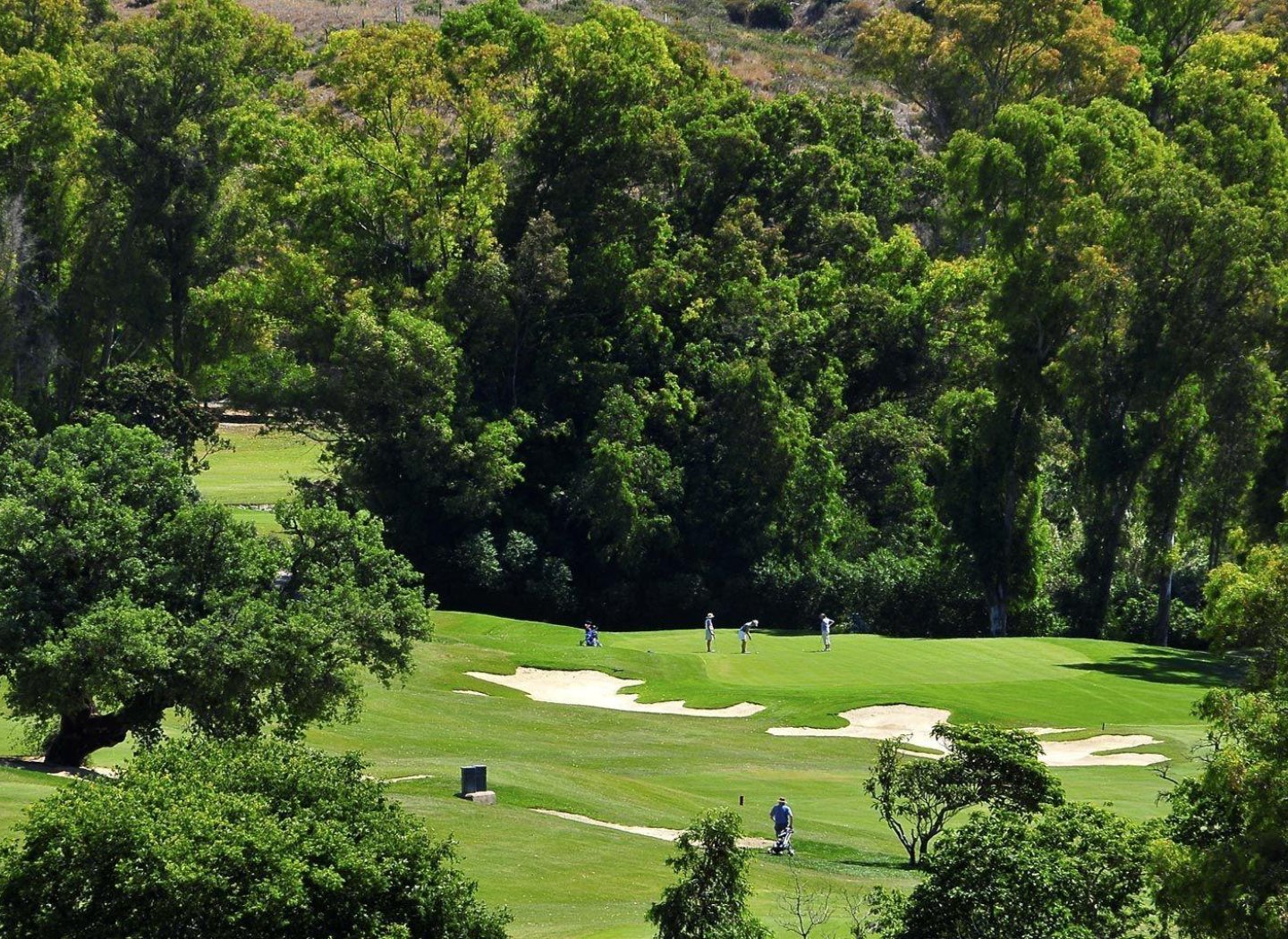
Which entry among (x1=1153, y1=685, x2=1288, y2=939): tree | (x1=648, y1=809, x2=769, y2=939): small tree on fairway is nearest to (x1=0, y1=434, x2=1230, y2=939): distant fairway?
(x1=648, y1=809, x2=769, y2=939): small tree on fairway

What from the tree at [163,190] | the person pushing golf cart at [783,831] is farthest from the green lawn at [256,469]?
the person pushing golf cart at [783,831]

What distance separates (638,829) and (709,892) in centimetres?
1444

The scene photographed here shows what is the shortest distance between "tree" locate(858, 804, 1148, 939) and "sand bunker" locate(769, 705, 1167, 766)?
23.9 metres

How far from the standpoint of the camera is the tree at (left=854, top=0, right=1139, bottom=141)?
103438mm

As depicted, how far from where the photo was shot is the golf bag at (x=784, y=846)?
35.3 m

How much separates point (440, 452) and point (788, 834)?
1593 inches

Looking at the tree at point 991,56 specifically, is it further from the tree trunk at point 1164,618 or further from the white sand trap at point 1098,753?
the white sand trap at point 1098,753

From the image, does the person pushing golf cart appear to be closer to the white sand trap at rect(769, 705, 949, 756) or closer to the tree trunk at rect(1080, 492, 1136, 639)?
the white sand trap at rect(769, 705, 949, 756)

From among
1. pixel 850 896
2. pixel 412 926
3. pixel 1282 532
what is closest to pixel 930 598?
pixel 1282 532

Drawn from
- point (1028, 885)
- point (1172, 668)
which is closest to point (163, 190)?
point (1172, 668)

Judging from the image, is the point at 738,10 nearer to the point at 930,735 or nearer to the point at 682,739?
the point at 930,735

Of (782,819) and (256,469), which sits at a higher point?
(256,469)

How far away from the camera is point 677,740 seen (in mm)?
48312

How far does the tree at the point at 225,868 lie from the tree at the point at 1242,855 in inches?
290
